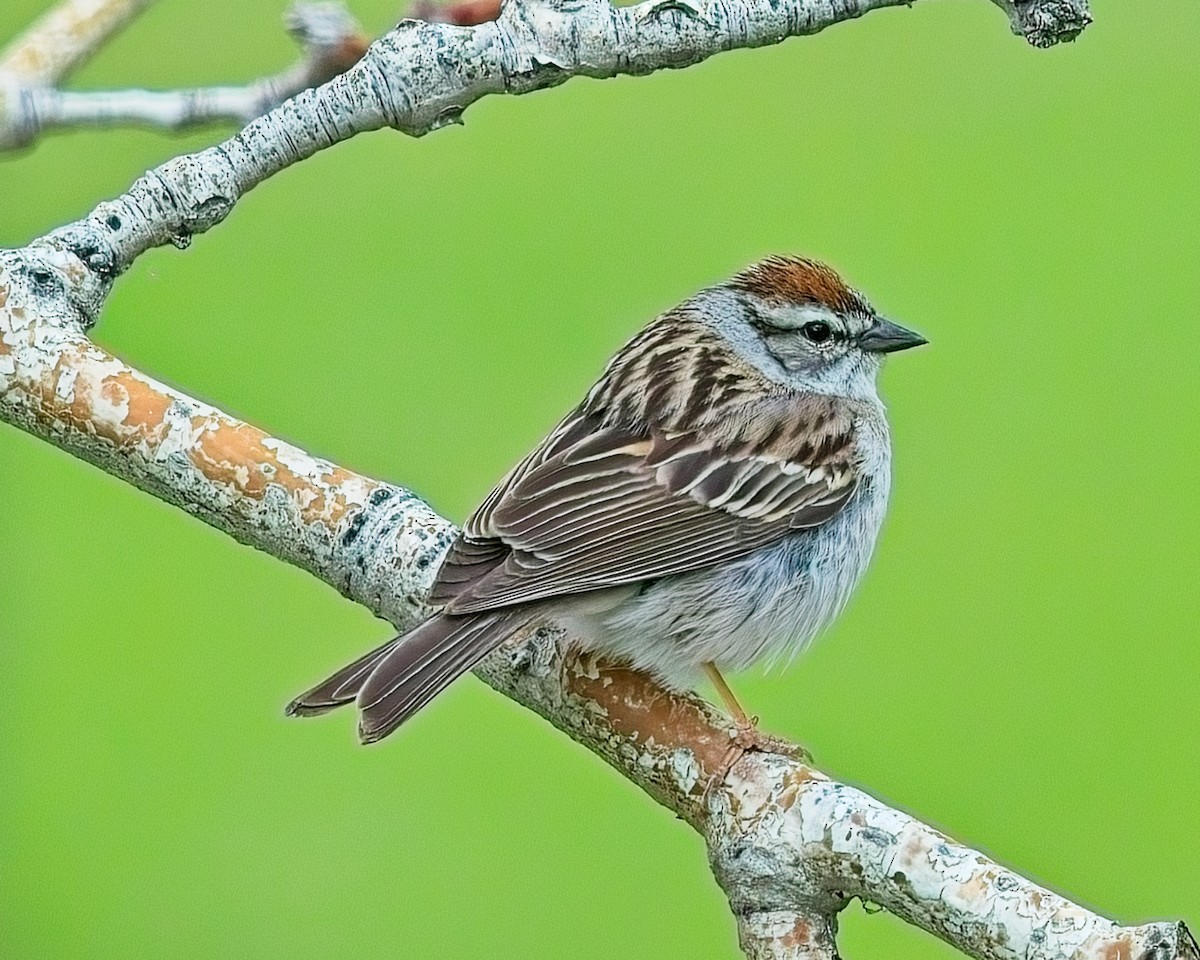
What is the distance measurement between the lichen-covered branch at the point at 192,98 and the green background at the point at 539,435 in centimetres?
83

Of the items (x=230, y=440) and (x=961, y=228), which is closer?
(x=230, y=440)

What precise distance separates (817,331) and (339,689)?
1.50 meters

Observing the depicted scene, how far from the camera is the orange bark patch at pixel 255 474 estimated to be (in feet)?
11.6

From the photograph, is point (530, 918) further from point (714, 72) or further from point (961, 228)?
point (714, 72)

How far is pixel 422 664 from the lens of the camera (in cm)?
333

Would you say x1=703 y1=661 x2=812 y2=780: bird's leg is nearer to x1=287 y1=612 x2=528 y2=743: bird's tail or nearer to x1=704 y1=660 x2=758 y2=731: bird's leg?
x1=704 y1=660 x2=758 y2=731: bird's leg

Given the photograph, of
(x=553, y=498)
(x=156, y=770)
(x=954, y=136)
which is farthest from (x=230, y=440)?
(x=954, y=136)

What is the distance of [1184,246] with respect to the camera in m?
8.47

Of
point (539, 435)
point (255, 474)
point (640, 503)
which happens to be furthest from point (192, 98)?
point (539, 435)

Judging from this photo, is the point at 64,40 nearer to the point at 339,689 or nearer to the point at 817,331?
the point at 339,689

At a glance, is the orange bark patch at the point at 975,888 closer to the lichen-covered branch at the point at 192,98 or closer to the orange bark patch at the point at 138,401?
the orange bark patch at the point at 138,401

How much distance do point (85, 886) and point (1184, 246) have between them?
17.2 ft

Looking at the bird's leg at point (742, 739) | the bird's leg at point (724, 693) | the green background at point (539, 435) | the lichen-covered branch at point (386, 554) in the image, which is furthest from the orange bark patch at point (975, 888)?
the green background at point (539, 435)

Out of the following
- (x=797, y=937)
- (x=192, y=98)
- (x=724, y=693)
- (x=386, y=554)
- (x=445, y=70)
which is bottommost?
(x=797, y=937)
